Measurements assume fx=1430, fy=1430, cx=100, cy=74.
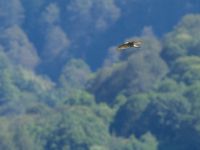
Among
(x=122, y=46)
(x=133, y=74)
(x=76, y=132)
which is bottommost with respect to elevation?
(x=122, y=46)

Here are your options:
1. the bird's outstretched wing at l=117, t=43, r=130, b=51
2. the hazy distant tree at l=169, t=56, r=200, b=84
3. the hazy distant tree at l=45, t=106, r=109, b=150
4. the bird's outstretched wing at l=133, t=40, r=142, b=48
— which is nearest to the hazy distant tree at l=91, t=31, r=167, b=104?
the hazy distant tree at l=169, t=56, r=200, b=84

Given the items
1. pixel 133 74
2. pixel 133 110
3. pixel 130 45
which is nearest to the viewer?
pixel 130 45

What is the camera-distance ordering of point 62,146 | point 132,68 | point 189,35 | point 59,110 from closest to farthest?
point 62,146, point 59,110, point 132,68, point 189,35

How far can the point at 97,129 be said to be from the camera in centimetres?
13000

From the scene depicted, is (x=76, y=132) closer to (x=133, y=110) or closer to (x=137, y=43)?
(x=133, y=110)

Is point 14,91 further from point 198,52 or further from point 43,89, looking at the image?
point 198,52

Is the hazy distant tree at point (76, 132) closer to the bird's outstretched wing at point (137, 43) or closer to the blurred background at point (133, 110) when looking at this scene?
the blurred background at point (133, 110)

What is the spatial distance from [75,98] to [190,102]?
19.7 meters

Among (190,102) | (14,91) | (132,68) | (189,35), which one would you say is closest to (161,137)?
(190,102)

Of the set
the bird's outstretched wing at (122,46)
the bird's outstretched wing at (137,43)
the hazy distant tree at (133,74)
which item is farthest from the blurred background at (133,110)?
the bird's outstretched wing at (122,46)

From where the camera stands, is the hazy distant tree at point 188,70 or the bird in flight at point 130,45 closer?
the bird in flight at point 130,45

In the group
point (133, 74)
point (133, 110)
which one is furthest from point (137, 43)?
point (133, 74)

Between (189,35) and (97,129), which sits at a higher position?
(189,35)

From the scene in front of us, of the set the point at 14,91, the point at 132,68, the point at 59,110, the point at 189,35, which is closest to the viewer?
A: the point at 59,110
